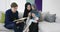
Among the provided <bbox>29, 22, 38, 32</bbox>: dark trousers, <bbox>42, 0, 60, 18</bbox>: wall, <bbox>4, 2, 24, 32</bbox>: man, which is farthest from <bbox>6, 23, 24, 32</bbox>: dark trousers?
<bbox>42, 0, 60, 18</bbox>: wall

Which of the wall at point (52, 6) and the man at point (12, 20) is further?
the wall at point (52, 6)

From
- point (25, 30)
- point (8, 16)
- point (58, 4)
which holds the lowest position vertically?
point (25, 30)

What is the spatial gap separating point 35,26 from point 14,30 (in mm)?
504

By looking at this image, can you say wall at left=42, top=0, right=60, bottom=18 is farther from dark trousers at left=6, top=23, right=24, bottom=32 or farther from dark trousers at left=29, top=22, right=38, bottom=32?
dark trousers at left=6, top=23, right=24, bottom=32

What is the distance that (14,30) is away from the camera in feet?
10.8

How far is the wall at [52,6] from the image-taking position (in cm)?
505

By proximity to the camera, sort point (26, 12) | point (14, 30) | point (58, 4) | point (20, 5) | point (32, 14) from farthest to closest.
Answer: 1. point (20, 5)
2. point (58, 4)
3. point (26, 12)
4. point (32, 14)
5. point (14, 30)

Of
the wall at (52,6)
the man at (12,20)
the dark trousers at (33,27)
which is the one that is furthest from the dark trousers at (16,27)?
the wall at (52,6)

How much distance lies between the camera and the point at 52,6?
5.15 meters

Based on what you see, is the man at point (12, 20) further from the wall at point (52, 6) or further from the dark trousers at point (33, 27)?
the wall at point (52, 6)

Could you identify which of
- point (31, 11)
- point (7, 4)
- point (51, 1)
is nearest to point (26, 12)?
point (31, 11)

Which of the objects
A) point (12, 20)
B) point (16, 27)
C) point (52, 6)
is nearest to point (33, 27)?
point (16, 27)

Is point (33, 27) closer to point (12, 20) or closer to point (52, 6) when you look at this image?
point (12, 20)

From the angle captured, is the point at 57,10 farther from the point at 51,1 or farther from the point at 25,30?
the point at 25,30
